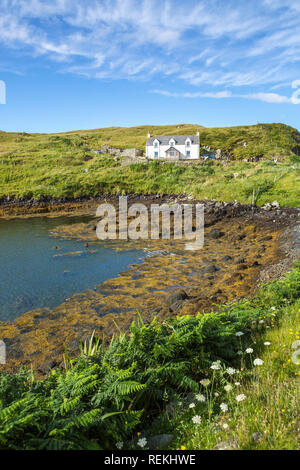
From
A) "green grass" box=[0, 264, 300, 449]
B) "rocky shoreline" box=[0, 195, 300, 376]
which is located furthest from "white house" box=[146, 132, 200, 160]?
"green grass" box=[0, 264, 300, 449]

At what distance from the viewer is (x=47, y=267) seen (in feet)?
66.1

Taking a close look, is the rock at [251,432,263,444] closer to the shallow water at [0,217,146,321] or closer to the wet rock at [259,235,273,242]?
the shallow water at [0,217,146,321]

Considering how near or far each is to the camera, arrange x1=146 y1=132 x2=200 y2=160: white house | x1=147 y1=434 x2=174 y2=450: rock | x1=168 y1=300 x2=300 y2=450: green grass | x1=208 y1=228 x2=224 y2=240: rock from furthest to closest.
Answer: x1=146 y1=132 x2=200 y2=160: white house → x1=208 y1=228 x2=224 y2=240: rock → x1=147 y1=434 x2=174 y2=450: rock → x1=168 y1=300 x2=300 y2=450: green grass

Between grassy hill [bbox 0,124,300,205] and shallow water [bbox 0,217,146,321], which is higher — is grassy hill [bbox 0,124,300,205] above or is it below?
above

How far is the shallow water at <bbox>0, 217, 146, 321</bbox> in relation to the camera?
1510cm

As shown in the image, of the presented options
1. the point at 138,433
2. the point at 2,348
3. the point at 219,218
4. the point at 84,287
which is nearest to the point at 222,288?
the point at 84,287

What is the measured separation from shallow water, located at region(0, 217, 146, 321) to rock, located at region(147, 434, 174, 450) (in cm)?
1174

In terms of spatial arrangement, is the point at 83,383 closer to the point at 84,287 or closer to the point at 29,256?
the point at 84,287

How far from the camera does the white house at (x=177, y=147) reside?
72000mm

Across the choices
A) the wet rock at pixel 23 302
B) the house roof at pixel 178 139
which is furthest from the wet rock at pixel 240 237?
the house roof at pixel 178 139

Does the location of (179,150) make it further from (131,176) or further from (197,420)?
(197,420)

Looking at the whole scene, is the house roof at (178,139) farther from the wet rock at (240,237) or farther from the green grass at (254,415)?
the green grass at (254,415)

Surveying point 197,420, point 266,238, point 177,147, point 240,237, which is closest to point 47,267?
point 240,237

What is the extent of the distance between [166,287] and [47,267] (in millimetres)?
9580
